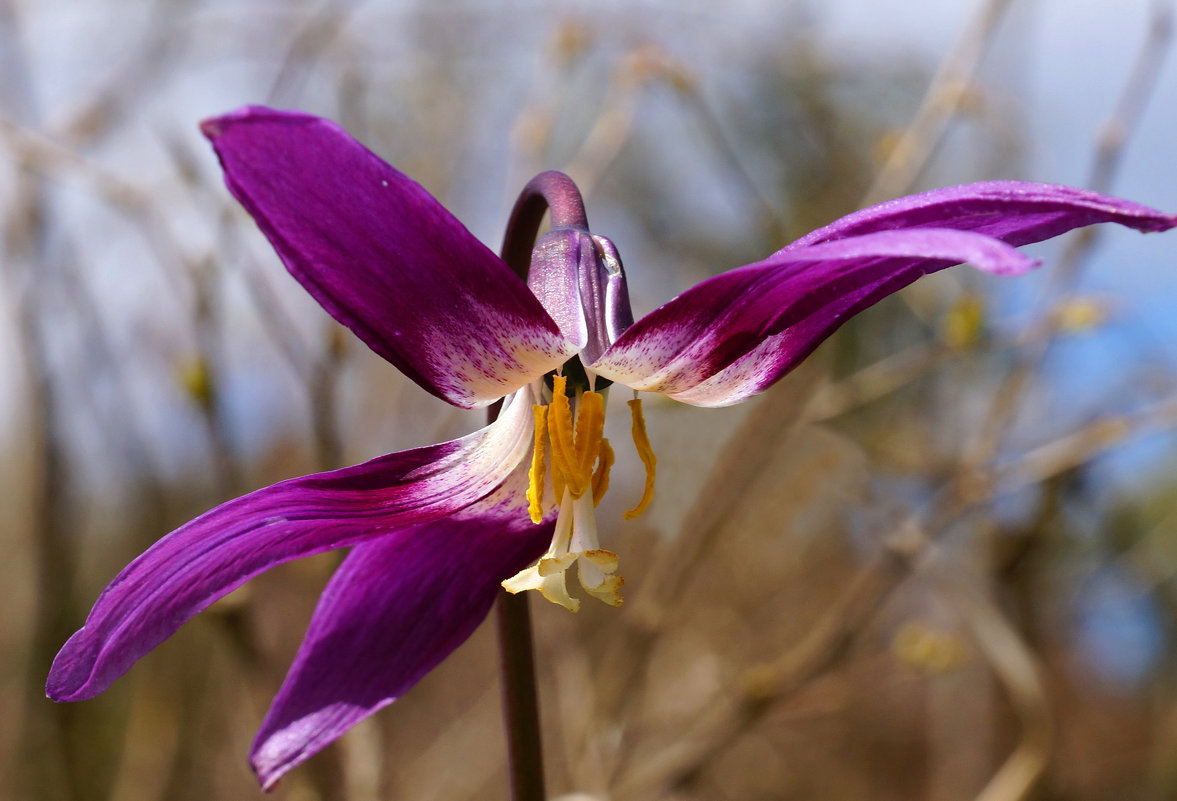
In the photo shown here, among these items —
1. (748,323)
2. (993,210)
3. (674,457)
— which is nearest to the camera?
(993,210)

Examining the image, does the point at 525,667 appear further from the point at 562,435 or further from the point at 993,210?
the point at 993,210

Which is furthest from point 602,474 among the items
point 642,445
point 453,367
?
point 453,367

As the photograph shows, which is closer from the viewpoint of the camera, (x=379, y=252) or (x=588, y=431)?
(x=379, y=252)

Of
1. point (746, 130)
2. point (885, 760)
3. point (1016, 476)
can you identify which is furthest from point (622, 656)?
point (885, 760)

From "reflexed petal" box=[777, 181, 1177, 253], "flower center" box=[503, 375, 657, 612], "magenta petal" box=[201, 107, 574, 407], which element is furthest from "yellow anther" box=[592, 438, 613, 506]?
"reflexed petal" box=[777, 181, 1177, 253]

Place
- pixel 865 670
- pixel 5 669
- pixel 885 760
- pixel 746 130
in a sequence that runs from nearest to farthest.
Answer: pixel 865 670
pixel 5 669
pixel 746 130
pixel 885 760

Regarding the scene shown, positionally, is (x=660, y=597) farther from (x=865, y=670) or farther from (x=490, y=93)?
(x=490, y=93)

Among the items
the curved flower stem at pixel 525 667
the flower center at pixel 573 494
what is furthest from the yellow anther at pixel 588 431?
the curved flower stem at pixel 525 667
